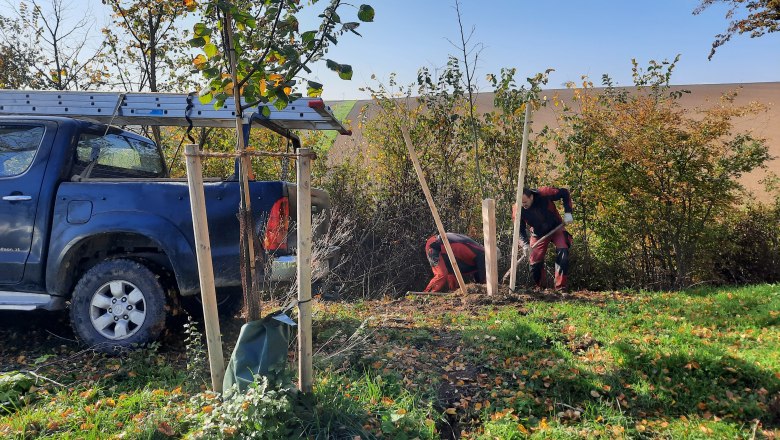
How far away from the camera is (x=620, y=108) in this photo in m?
7.79

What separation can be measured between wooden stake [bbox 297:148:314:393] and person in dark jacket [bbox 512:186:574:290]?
4.93 meters

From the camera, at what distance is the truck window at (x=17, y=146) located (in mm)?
4676

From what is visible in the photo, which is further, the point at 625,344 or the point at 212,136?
the point at 212,136

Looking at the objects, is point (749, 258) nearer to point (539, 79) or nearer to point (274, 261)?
point (539, 79)

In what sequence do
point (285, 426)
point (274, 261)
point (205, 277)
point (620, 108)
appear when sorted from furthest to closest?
point (620, 108), point (274, 261), point (205, 277), point (285, 426)

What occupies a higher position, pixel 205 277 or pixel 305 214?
pixel 305 214

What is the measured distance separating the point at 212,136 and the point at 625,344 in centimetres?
768

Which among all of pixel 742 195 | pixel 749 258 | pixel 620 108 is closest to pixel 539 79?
pixel 620 108

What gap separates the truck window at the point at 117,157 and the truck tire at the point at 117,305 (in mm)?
1063

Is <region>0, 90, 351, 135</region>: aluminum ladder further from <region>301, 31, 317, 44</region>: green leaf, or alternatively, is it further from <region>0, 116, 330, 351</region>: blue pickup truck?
<region>301, 31, 317, 44</region>: green leaf

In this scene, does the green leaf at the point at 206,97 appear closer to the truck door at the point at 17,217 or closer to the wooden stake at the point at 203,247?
the wooden stake at the point at 203,247

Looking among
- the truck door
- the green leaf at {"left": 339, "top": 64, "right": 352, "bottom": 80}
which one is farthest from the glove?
the truck door

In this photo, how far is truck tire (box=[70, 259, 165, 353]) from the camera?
436 cm

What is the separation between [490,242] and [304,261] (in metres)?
3.81
